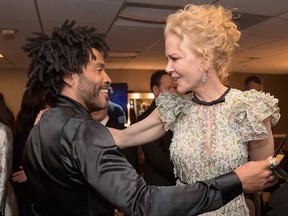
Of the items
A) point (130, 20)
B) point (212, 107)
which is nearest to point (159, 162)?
point (212, 107)

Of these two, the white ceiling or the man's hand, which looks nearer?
the man's hand

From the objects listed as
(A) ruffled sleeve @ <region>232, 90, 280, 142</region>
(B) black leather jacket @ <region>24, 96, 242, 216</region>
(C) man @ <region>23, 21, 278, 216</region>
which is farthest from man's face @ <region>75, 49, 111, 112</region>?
(A) ruffled sleeve @ <region>232, 90, 280, 142</region>

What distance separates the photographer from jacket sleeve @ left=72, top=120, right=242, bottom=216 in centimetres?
91

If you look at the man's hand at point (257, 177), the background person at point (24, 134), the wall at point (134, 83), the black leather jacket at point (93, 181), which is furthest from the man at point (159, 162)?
the wall at point (134, 83)

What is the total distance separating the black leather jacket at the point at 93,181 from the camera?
3.01ft

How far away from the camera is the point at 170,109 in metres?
1.49

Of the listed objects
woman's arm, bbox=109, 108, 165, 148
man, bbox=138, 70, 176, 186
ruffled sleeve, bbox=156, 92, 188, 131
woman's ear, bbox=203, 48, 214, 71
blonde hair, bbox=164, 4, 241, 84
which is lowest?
man, bbox=138, 70, 176, 186

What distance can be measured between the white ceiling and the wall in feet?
5.77

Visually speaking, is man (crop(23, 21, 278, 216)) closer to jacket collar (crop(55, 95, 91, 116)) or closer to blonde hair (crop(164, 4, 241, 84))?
jacket collar (crop(55, 95, 91, 116))

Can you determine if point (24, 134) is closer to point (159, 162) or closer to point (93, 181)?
point (159, 162)

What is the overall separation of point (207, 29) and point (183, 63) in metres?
0.16

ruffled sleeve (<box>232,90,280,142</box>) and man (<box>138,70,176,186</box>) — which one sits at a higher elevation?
ruffled sleeve (<box>232,90,280,142</box>)

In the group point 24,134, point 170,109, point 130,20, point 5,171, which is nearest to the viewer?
point 170,109

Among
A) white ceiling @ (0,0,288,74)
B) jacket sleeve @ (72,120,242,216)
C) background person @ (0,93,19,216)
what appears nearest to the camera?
jacket sleeve @ (72,120,242,216)
